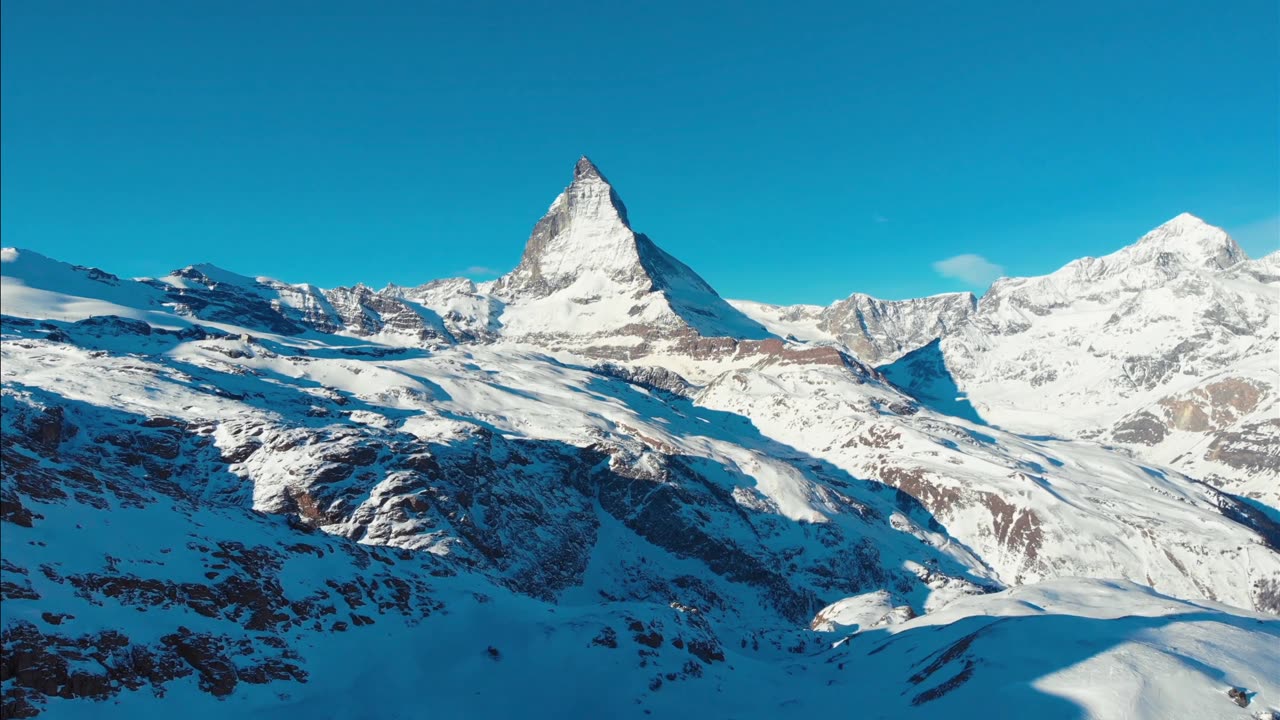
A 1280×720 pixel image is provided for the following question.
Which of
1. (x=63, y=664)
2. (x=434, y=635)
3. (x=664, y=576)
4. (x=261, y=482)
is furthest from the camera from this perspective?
(x=664, y=576)

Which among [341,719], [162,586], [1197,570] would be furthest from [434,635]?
[1197,570]

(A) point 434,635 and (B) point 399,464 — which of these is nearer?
(A) point 434,635

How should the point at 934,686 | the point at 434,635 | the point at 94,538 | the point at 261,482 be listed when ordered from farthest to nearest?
the point at 261,482, the point at 434,635, the point at 934,686, the point at 94,538

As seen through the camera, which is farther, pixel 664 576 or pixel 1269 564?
pixel 1269 564

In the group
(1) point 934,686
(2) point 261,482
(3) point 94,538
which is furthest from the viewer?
(2) point 261,482

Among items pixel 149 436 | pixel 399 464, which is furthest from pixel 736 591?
pixel 149 436

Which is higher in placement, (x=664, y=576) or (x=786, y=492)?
(x=786, y=492)

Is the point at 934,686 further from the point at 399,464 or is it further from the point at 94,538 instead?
the point at 399,464

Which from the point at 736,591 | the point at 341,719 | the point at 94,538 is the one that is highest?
the point at 94,538

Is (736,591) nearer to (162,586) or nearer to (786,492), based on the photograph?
(786,492)
